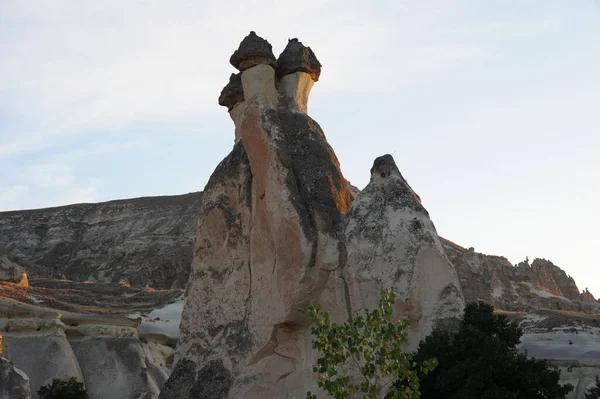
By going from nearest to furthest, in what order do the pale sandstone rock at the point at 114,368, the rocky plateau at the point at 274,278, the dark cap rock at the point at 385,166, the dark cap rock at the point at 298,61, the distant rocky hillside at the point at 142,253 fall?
the rocky plateau at the point at 274,278 < the dark cap rock at the point at 385,166 < the dark cap rock at the point at 298,61 < the pale sandstone rock at the point at 114,368 < the distant rocky hillside at the point at 142,253

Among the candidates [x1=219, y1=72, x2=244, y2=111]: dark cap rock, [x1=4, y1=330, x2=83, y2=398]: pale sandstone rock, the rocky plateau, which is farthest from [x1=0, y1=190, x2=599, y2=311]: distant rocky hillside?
[x1=219, y1=72, x2=244, y2=111]: dark cap rock

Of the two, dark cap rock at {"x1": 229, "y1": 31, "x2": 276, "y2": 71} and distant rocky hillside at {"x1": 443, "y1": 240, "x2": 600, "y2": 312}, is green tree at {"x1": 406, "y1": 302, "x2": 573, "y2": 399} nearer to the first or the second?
dark cap rock at {"x1": 229, "y1": 31, "x2": 276, "y2": 71}

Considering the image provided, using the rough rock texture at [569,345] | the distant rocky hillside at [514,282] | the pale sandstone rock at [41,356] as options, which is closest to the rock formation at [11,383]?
the pale sandstone rock at [41,356]

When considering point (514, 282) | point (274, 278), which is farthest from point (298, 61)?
point (514, 282)

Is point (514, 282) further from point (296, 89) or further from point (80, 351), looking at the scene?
point (296, 89)

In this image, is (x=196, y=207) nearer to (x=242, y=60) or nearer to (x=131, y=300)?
(x=131, y=300)

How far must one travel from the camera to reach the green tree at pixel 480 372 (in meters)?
13.9

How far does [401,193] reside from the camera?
17.3m

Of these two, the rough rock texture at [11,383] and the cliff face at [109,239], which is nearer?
the rough rock texture at [11,383]

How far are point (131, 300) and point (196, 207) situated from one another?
A: 43.3 meters

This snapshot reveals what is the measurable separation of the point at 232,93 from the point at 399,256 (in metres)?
6.74

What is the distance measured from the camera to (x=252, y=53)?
19812 millimetres

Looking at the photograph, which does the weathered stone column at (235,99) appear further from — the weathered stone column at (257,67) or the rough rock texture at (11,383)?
the rough rock texture at (11,383)

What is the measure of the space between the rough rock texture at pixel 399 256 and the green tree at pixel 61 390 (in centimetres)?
996
